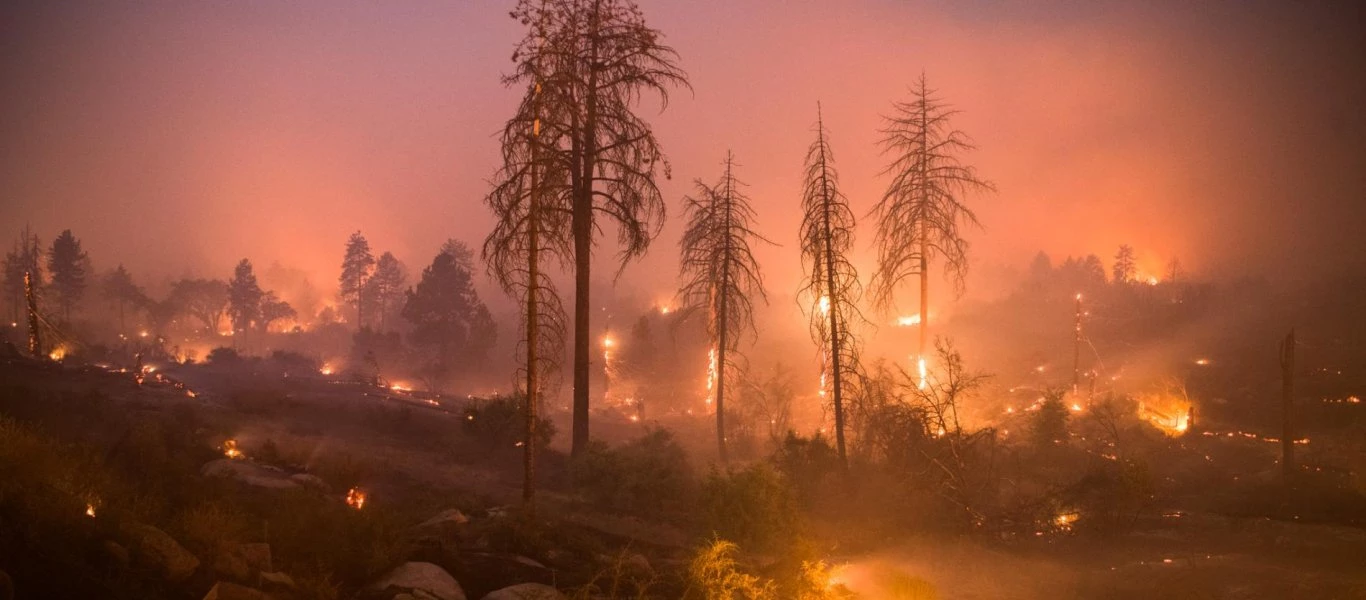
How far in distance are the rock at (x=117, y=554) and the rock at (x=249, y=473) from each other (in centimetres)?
469

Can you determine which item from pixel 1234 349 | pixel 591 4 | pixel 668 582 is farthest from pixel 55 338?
pixel 1234 349

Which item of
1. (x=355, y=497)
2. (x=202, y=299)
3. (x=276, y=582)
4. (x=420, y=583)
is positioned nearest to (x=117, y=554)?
(x=276, y=582)

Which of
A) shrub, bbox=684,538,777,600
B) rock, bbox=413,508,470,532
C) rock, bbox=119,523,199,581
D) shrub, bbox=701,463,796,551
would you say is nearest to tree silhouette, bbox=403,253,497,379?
rock, bbox=413,508,470,532

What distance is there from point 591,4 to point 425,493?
14.0 metres

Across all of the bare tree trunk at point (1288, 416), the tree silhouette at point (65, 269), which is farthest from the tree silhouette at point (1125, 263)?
the tree silhouette at point (65, 269)

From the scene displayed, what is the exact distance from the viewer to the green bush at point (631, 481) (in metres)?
16.6

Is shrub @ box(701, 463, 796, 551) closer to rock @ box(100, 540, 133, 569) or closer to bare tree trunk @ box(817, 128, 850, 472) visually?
bare tree trunk @ box(817, 128, 850, 472)

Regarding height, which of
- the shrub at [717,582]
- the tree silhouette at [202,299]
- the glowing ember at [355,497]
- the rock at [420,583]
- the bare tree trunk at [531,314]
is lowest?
the shrub at [717,582]

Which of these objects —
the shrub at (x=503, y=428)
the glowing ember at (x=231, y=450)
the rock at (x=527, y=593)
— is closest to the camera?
the rock at (x=527, y=593)

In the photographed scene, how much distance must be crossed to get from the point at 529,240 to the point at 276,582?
7725mm

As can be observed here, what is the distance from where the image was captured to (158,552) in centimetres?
698

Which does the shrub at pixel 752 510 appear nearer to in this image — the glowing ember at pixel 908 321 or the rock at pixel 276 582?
the rock at pixel 276 582

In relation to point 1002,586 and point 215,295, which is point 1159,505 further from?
point 215,295

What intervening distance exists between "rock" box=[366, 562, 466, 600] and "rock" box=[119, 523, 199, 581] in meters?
2.06
